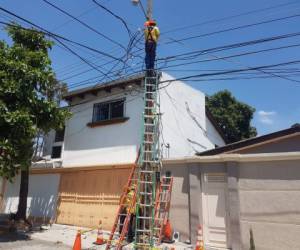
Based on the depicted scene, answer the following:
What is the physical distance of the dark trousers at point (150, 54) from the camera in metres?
9.91

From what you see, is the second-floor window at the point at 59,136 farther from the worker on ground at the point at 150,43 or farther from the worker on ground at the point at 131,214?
the worker on ground at the point at 150,43

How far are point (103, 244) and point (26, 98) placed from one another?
597 cm

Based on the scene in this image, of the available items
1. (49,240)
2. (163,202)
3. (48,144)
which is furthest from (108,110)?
(49,240)

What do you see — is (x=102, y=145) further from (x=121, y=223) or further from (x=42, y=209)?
(x=42, y=209)

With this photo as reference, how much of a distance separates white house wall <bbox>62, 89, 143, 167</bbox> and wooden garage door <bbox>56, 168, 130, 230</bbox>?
1.95 feet

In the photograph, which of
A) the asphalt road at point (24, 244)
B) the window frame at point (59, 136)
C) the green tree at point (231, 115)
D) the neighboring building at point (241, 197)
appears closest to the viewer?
the neighboring building at point (241, 197)

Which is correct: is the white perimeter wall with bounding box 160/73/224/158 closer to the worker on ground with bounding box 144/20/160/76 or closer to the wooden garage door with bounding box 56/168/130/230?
the wooden garage door with bounding box 56/168/130/230

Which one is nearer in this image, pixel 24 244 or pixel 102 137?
pixel 24 244

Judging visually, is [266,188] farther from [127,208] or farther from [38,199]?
[38,199]

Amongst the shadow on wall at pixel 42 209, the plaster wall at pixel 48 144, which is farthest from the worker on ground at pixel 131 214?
the plaster wall at pixel 48 144

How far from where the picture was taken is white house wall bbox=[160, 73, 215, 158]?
13797 millimetres

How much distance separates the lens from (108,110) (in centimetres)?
1464

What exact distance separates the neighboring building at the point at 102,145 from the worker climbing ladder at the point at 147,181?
3.16m

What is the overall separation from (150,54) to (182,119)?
553 cm
